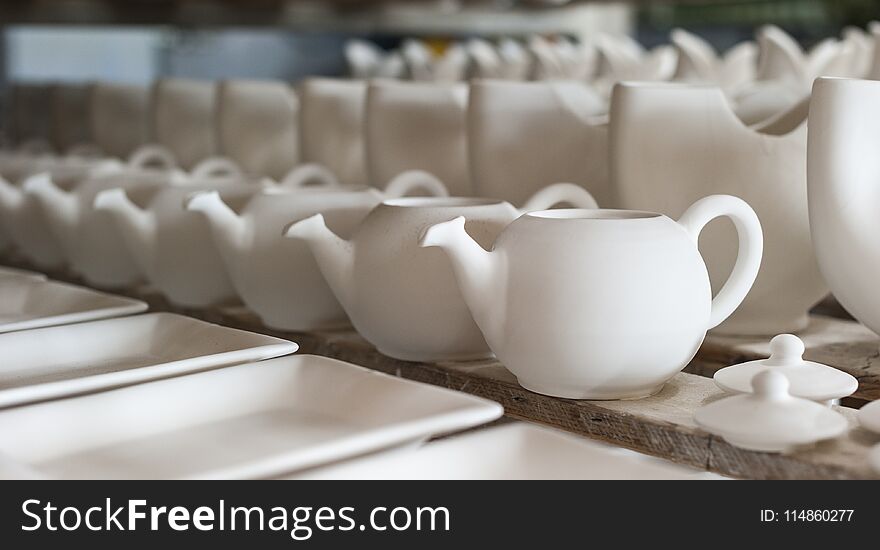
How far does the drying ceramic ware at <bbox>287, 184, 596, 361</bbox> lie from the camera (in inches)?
27.8

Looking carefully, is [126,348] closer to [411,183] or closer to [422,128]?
[411,183]

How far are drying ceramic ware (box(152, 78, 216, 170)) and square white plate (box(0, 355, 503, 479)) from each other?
854 millimetres

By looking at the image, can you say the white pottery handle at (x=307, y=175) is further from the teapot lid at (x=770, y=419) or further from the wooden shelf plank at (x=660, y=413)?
the teapot lid at (x=770, y=419)

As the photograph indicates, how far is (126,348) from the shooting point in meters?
0.71

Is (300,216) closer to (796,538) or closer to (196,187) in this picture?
(196,187)

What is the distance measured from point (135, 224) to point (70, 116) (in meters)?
0.90

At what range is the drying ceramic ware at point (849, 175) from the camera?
24.9 inches

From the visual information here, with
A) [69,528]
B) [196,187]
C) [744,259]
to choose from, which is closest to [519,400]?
[744,259]

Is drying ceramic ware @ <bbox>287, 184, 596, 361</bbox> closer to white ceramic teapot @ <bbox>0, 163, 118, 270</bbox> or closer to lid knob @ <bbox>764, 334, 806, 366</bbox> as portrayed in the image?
lid knob @ <bbox>764, 334, 806, 366</bbox>

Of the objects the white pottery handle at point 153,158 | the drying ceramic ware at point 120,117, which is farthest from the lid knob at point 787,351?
the drying ceramic ware at point 120,117

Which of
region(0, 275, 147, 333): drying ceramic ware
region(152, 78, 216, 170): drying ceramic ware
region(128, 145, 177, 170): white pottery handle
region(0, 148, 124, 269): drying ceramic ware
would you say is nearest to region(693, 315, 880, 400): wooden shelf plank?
region(0, 275, 147, 333): drying ceramic ware

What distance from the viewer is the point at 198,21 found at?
9.70ft

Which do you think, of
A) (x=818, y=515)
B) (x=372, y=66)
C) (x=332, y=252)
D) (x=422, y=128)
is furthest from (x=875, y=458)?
(x=372, y=66)

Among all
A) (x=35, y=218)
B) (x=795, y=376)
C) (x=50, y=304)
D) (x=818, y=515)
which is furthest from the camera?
(x=35, y=218)
